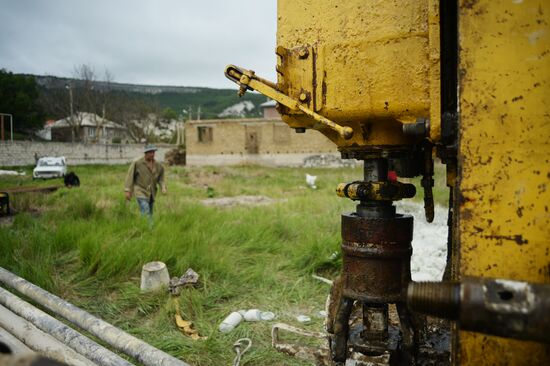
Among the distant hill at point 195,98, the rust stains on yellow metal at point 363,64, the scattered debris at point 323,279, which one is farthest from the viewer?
the distant hill at point 195,98

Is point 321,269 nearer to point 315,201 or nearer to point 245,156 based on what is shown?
point 315,201

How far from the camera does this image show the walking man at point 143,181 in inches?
289

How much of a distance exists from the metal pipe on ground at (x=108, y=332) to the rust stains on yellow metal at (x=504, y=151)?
1.35m

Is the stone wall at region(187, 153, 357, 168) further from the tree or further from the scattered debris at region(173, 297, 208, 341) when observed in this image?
the scattered debris at region(173, 297, 208, 341)

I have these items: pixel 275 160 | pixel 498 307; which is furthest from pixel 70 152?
pixel 498 307

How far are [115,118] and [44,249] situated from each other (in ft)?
180

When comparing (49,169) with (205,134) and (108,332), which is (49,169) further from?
(108,332)

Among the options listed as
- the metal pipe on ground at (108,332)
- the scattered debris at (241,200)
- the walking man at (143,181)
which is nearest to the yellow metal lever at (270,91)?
the metal pipe on ground at (108,332)

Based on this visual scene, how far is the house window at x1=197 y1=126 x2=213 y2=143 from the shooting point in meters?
31.6

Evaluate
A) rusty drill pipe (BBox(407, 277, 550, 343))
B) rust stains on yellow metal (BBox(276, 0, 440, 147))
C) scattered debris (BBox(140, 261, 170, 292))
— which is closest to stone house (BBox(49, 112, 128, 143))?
scattered debris (BBox(140, 261, 170, 292))

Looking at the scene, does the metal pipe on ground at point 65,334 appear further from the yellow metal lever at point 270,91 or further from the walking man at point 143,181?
the walking man at point 143,181

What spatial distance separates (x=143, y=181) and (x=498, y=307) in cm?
721

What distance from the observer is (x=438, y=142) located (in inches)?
56.6

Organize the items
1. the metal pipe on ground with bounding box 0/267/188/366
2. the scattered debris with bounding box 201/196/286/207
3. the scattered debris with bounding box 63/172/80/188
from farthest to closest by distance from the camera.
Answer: the scattered debris with bounding box 63/172/80/188
the scattered debris with bounding box 201/196/286/207
the metal pipe on ground with bounding box 0/267/188/366
